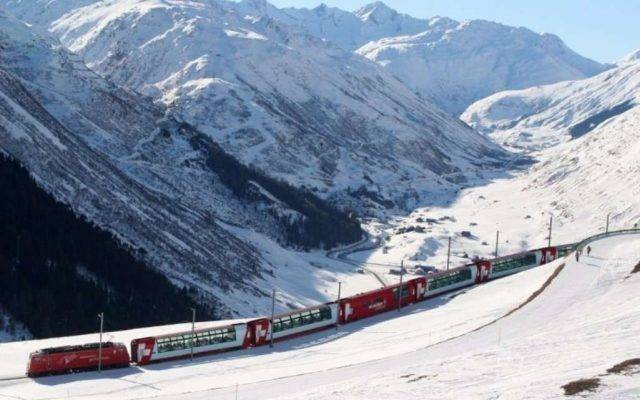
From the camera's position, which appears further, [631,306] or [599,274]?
[599,274]

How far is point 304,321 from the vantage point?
75312 mm

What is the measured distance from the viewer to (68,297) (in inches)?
4646

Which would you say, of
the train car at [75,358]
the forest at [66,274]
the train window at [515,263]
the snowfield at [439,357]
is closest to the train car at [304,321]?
the snowfield at [439,357]

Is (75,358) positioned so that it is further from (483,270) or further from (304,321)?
(483,270)

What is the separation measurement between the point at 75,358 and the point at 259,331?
1689cm

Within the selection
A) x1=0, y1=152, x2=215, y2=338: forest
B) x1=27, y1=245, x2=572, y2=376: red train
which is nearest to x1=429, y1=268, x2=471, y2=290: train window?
x1=27, y1=245, x2=572, y2=376: red train

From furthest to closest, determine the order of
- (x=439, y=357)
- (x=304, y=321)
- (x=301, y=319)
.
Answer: (x=304, y=321) → (x=301, y=319) → (x=439, y=357)

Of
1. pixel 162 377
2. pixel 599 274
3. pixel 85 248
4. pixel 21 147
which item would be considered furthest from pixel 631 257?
pixel 21 147

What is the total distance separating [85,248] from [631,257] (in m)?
86.9

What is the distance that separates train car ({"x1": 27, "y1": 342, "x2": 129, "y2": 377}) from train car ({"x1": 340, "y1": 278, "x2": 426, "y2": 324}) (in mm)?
24130

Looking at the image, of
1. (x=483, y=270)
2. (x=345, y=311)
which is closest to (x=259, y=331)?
(x=345, y=311)

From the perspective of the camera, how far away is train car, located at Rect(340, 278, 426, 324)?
7950 centimetres

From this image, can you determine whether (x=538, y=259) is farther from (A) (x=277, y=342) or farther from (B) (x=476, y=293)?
(A) (x=277, y=342)

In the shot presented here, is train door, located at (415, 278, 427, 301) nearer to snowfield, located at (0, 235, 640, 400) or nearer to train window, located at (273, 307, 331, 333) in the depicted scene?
snowfield, located at (0, 235, 640, 400)
